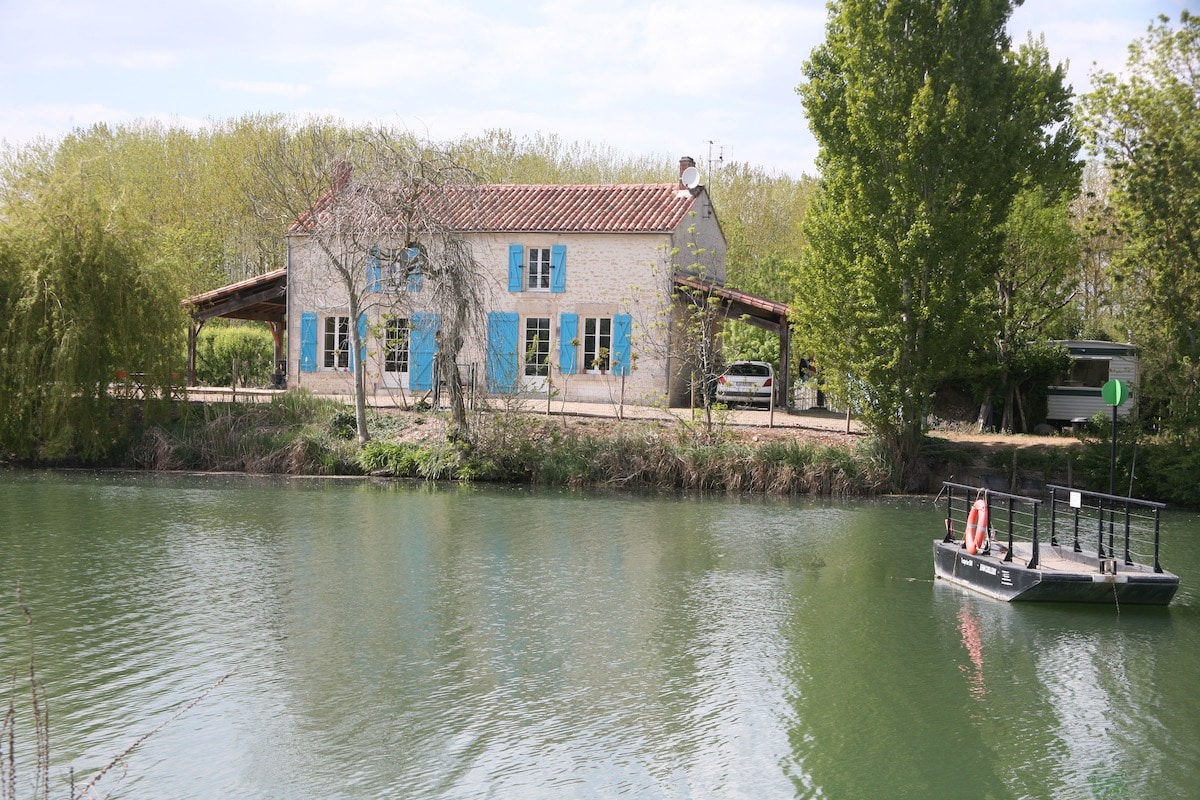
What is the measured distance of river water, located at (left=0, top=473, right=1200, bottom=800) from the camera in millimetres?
8531

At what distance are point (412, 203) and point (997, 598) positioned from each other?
49.5ft

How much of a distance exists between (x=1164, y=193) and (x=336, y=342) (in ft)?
68.1

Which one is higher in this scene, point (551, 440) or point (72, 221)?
point (72, 221)

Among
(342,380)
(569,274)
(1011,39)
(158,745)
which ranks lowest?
(158,745)

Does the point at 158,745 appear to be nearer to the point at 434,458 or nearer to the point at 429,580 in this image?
the point at 429,580

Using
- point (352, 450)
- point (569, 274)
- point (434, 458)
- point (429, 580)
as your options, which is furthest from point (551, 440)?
point (429, 580)

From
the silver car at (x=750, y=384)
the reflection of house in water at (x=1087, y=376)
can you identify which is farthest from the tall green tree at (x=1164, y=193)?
the silver car at (x=750, y=384)

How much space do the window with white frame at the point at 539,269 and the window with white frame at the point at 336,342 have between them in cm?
527

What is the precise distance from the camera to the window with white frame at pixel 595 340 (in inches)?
1233

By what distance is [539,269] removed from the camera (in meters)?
31.8

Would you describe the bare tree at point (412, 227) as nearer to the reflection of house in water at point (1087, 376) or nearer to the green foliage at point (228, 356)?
the green foliage at point (228, 356)

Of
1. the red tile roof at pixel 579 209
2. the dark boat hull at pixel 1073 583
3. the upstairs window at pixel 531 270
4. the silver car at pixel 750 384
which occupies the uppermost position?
the red tile roof at pixel 579 209

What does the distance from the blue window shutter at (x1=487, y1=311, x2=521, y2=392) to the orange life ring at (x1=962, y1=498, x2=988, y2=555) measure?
12797 mm

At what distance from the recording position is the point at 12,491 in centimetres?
2167
